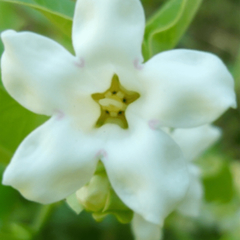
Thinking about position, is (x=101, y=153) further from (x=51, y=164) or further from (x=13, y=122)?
(x=13, y=122)

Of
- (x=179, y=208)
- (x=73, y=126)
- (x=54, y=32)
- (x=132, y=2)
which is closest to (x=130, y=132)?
(x=73, y=126)

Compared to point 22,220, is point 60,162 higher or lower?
higher

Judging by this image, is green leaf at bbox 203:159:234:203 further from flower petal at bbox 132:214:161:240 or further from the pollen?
the pollen

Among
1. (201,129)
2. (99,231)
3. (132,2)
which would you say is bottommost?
(99,231)

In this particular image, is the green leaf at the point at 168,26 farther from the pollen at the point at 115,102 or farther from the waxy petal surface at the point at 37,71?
the waxy petal surface at the point at 37,71

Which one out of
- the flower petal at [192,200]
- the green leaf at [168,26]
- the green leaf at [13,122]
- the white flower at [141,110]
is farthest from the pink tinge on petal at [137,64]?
the flower petal at [192,200]

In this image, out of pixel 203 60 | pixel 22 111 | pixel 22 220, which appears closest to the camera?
pixel 203 60

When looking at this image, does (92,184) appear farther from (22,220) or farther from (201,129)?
(22,220)

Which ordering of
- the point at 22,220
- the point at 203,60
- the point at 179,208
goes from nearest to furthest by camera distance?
the point at 203,60
the point at 179,208
the point at 22,220
